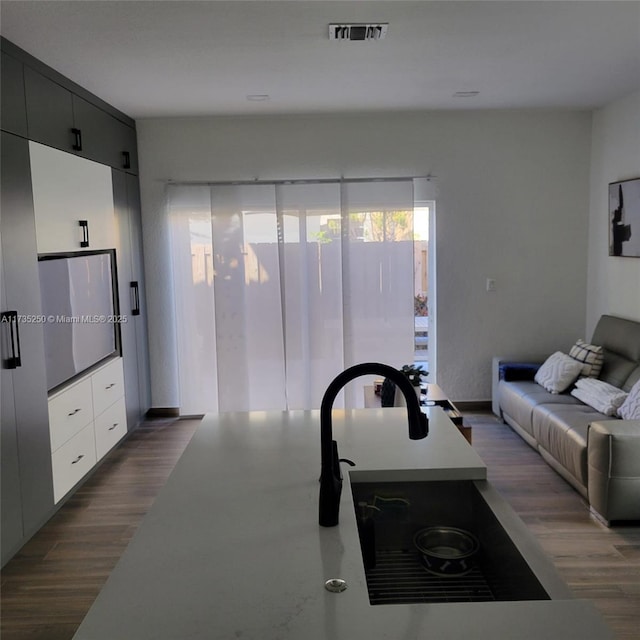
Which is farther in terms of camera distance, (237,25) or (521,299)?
(521,299)

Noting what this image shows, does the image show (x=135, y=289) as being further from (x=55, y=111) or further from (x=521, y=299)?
(x=521, y=299)

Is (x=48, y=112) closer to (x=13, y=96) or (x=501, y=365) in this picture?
(x=13, y=96)

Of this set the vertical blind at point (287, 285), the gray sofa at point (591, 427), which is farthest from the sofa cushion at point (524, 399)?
the vertical blind at point (287, 285)

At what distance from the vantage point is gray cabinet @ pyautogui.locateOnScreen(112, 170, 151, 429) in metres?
5.12

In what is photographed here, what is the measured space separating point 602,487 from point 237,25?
→ 9.96ft

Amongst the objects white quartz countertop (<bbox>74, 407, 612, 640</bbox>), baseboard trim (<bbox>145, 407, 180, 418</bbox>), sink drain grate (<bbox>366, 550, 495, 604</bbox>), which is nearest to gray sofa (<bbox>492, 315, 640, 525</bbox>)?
white quartz countertop (<bbox>74, 407, 612, 640</bbox>)

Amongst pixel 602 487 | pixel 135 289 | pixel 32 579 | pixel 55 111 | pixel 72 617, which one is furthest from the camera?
pixel 135 289

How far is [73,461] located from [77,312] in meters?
0.95

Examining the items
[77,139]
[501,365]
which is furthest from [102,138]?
[501,365]

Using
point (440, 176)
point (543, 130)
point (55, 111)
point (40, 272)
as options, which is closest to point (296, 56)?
point (55, 111)

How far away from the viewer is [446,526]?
1.94m

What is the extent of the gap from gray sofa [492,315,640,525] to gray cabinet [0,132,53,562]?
9.93 feet

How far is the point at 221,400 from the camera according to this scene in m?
5.71

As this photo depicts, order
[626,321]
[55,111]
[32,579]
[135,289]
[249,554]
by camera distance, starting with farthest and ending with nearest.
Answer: [135,289], [626,321], [55,111], [32,579], [249,554]
